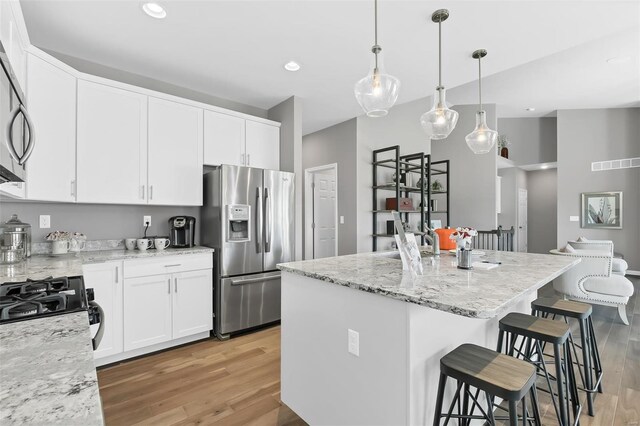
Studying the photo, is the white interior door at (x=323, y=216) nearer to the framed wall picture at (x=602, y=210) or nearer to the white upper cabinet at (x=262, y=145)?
the white upper cabinet at (x=262, y=145)

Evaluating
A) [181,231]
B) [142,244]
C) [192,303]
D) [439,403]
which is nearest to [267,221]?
[181,231]

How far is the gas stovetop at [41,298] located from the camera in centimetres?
106

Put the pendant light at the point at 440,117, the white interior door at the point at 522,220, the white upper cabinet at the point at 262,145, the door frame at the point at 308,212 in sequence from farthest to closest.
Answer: the white interior door at the point at 522,220, the door frame at the point at 308,212, the white upper cabinet at the point at 262,145, the pendant light at the point at 440,117

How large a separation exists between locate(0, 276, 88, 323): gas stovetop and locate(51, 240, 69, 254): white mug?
3.83ft

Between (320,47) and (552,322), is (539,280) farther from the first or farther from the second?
(320,47)

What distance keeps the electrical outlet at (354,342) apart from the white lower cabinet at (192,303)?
2.04m

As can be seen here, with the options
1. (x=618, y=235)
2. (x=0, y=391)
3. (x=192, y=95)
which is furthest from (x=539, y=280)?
(x=618, y=235)

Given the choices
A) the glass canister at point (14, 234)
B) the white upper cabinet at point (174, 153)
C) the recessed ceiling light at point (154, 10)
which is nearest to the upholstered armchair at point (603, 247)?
the white upper cabinet at point (174, 153)

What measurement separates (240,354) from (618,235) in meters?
7.66

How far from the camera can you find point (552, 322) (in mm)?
1807

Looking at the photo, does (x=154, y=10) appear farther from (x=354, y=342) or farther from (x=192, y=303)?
(x=354, y=342)

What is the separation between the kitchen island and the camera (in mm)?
1308

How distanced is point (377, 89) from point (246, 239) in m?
2.06

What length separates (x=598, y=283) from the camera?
3.50m
